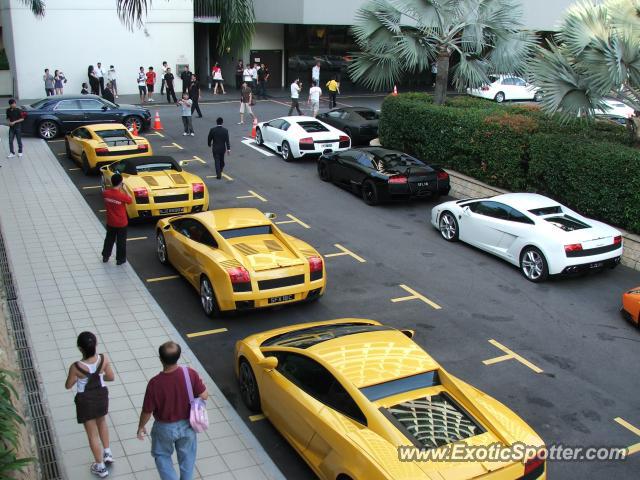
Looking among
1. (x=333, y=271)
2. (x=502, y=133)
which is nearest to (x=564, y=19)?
(x=502, y=133)

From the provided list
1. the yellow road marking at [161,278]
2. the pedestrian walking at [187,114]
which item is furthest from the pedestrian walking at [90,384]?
the pedestrian walking at [187,114]

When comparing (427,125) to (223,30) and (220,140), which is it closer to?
(220,140)

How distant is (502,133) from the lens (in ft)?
56.2

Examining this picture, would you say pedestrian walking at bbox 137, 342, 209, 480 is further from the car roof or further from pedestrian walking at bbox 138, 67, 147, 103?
pedestrian walking at bbox 138, 67, 147, 103

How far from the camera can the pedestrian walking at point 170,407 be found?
5930mm

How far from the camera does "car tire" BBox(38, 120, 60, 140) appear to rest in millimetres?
23508

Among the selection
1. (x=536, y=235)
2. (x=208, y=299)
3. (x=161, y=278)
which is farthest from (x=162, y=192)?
(x=536, y=235)

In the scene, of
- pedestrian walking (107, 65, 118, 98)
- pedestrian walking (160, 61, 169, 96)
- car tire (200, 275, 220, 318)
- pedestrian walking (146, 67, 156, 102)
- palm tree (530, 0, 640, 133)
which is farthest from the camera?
pedestrian walking (160, 61, 169, 96)

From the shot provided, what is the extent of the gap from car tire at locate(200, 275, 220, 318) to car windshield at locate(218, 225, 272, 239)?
0.84m

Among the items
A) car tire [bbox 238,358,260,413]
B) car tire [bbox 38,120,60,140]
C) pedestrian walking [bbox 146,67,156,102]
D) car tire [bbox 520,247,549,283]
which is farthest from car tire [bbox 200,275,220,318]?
pedestrian walking [bbox 146,67,156,102]

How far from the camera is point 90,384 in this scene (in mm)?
6512

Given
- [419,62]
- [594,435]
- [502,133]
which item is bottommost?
[594,435]

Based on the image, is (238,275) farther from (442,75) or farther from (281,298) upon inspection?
(442,75)

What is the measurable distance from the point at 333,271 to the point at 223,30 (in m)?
7.23
